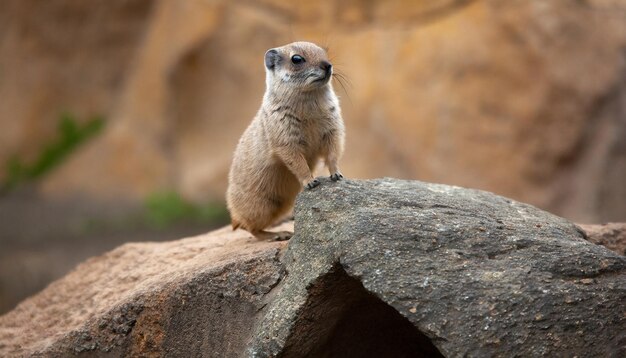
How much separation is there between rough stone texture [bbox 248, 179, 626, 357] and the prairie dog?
666 millimetres

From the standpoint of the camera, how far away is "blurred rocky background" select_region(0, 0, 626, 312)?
1152 cm

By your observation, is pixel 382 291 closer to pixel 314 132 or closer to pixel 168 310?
pixel 168 310

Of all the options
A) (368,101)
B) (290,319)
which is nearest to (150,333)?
(290,319)

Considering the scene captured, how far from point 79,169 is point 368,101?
5.13m

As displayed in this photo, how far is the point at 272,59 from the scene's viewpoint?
→ 6.53 m

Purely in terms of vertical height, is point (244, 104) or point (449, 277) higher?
point (244, 104)

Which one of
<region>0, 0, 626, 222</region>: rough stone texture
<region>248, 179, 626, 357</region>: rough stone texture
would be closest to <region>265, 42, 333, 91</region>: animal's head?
<region>248, 179, 626, 357</region>: rough stone texture

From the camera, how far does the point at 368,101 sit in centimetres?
1265

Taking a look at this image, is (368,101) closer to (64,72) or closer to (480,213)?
(64,72)

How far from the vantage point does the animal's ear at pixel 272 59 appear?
21.2 ft

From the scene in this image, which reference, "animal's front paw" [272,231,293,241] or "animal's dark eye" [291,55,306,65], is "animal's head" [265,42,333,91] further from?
"animal's front paw" [272,231,293,241]

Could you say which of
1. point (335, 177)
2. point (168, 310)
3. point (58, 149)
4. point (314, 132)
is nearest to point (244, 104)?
point (58, 149)

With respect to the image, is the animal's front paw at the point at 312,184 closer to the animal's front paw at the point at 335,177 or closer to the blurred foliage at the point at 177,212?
the animal's front paw at the point at 335,177

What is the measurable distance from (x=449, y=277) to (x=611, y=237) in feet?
6.31
